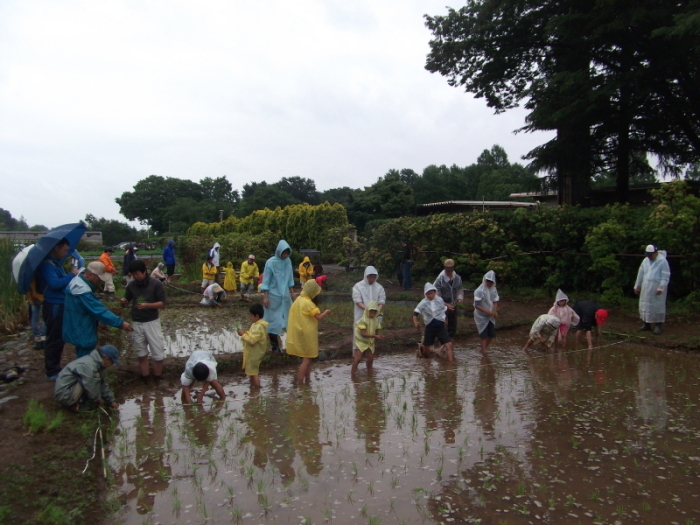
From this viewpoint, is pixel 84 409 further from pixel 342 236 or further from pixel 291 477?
pixel 342 236

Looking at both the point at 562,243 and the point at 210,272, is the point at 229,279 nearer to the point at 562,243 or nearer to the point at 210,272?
the point at 210,272

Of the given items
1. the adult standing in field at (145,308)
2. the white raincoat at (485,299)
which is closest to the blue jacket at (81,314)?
the adult standing in field at (145,308)

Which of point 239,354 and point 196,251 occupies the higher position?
point 196,251

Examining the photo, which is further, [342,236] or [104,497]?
[342,236]

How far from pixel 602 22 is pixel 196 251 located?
61.3ft

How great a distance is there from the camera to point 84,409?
6.30 metres

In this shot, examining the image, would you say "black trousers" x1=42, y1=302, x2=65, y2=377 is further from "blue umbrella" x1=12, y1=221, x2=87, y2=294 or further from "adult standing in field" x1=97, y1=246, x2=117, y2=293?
"adult standing in field" x1=97, y1=246, x2=117, y2=293

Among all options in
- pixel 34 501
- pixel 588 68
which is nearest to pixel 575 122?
pixel 588 68

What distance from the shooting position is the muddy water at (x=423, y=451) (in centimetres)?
430

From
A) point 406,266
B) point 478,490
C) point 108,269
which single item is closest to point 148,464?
point 478,490

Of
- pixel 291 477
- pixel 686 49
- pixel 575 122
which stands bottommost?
pixel 291 477

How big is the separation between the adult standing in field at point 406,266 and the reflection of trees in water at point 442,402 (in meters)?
10.5

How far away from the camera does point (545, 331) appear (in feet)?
32.4

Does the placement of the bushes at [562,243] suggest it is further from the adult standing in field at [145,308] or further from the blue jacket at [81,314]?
the blue jacket at [81,314]
